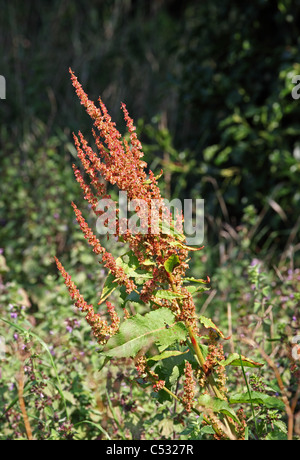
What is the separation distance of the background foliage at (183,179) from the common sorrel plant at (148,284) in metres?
0.38

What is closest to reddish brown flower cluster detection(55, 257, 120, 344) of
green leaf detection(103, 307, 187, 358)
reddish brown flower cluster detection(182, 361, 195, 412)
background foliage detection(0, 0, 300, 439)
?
green leaf detection(103, 307, 187, 358)

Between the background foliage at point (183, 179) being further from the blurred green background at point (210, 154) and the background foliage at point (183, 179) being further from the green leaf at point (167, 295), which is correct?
the green leaf at point (167, 295)

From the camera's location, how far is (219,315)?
10.6 feet

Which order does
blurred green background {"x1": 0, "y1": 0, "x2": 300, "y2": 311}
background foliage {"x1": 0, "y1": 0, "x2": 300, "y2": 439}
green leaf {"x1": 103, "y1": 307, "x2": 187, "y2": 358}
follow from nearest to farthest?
1. green leaf {"x1": 103, "y1": 307, "x2": 187, "y2": 358}
2. background foliage {"x1": 0, "y1": 0, "x2": 300, "y2": 439}
3. blurred green background {"x1": 0, "y1": 0, "x2": 300, "y2": 311}

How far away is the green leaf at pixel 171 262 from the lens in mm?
1534

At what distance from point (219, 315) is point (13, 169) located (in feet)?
6.27

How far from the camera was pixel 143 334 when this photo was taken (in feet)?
4.94

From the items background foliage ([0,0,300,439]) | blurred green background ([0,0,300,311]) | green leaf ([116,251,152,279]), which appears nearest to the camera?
green leaf ([116,251,152,279])

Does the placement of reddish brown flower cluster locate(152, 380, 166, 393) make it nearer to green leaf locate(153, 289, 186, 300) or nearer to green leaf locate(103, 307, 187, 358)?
green leaf locate(103, 307, 187, 358)

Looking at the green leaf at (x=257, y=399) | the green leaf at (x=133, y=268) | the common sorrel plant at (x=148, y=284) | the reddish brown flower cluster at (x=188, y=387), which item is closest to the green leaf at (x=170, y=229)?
the common sorrel plant at (x=148, y=284)

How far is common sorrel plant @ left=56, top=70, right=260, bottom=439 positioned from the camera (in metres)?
1.53

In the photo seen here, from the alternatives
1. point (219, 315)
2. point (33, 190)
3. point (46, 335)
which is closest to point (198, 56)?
point (33, 190)

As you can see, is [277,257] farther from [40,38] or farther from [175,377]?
[40,38]

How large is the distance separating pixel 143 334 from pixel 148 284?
0.48 ft
